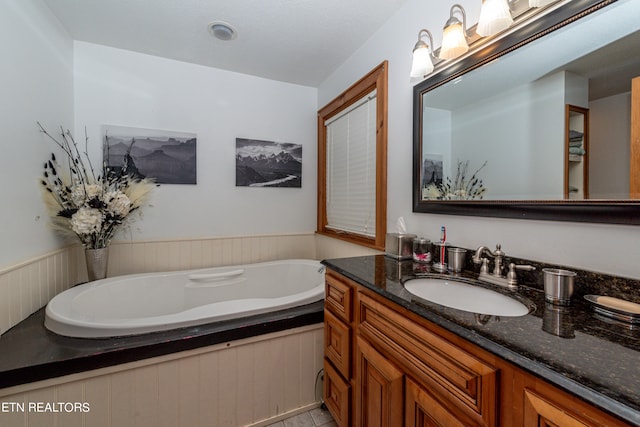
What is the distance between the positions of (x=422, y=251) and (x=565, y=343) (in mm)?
784

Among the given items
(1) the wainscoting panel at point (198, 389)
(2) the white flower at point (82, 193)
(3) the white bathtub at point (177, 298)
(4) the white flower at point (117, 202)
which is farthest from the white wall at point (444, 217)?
(2) the white flower at point (82, 193)

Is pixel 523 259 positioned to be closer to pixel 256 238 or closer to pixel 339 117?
pixel 339 117

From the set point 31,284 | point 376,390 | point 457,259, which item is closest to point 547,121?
point 457,259

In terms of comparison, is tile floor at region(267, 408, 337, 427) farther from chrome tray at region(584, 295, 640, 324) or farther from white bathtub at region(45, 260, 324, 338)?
chrome tray at region(584, 295, 640, 324)

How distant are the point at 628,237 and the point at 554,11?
0.77m

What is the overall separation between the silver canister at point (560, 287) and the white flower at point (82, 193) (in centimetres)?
239

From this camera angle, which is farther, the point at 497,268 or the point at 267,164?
the point at 267,164

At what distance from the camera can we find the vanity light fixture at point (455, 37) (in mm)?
1104

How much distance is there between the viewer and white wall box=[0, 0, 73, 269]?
127 cm

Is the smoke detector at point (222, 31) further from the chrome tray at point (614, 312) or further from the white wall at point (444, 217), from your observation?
the chrome tray at point (614, 312)

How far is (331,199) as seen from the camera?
8.19 feet

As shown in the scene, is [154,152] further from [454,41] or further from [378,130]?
[454,41]

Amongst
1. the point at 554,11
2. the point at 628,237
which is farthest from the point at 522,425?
the point at 554,11

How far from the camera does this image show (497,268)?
3.34 ft
